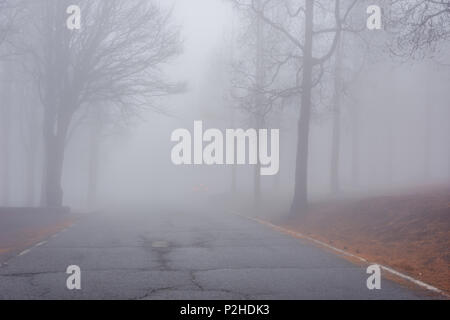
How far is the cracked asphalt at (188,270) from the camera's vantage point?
6516 mm

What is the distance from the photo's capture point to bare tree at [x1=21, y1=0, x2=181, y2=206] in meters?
22.0

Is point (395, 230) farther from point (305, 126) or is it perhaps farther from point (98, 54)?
point (98, 54)

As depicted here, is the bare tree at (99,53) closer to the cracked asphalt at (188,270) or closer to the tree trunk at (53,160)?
the tree trunk at (53,160)

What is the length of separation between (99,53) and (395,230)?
51.0 ft

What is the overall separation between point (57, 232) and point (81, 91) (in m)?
10.4

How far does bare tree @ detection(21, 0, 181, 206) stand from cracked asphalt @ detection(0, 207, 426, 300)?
11372 mm

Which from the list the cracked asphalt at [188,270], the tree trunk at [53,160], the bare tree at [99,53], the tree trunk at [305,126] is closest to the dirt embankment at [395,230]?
the tree trunk at [305,126]

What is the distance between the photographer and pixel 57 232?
14.9 metres

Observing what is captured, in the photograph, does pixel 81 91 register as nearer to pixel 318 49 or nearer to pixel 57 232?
pixel 57 232

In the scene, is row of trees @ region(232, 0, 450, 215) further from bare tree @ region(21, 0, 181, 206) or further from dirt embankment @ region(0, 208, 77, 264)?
dirt embankment @ region(0, 208, 77, 264)

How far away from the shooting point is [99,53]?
22750mm

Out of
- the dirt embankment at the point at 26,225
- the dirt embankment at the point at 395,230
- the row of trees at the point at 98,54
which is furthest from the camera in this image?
the row of trees at the point at 98,54

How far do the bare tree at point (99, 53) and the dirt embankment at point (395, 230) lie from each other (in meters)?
9.64
